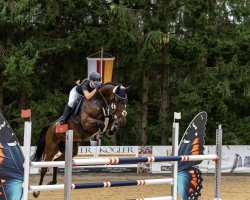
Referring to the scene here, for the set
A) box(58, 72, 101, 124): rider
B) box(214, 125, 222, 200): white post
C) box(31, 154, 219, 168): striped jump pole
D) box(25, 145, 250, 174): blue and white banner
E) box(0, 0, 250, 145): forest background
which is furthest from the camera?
box(0, 0, 250, 145): forest background

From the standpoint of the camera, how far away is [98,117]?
844 cm

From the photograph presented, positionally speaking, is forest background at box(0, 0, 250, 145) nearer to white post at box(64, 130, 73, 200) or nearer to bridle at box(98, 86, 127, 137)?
bridle at box(98, 86, 127, 137)

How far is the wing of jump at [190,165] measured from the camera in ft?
25.8

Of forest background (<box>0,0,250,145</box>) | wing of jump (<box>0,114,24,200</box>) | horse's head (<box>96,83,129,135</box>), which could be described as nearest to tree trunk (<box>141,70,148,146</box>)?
forest background (<box>0,0,250,145</box>)

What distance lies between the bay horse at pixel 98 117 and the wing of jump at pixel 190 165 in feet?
3.36

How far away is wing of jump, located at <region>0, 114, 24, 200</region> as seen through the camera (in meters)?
6.29

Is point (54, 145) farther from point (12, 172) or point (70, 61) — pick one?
point (70, 61)

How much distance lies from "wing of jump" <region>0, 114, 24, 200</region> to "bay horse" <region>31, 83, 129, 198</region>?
204 cm

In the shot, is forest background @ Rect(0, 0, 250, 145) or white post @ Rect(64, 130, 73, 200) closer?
white post @ Rect(64, 130, 73, 200)

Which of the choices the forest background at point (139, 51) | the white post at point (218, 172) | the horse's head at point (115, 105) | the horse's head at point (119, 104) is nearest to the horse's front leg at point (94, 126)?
the horse's head at point (115, 105)

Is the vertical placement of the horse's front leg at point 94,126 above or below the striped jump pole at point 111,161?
above

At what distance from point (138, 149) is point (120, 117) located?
11.1 meters

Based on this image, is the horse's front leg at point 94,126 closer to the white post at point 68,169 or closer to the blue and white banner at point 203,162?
the white post at point 68,169

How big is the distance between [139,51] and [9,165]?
15.4m
